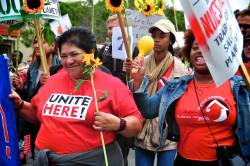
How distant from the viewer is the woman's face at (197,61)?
10.8 feet

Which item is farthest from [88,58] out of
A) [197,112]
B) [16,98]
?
[197,112]

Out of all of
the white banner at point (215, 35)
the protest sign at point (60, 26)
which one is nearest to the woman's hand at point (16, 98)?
the white banner at point (215, 35)

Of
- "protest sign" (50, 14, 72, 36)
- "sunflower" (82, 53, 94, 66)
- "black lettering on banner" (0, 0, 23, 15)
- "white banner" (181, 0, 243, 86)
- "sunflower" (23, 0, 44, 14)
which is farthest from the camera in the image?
"protest sign" (50, 14, 72, 36)

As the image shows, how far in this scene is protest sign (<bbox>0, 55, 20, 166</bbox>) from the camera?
3.40 meters

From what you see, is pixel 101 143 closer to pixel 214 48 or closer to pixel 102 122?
pixel 102 122

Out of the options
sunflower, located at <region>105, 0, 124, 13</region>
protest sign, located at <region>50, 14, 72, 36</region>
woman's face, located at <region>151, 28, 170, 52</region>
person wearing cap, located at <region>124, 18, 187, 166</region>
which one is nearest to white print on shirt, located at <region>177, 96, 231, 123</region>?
sunflower, located at <region>105, 0, 124, 13</region>

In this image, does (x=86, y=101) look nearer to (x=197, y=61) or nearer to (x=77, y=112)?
(x=77, y=112)

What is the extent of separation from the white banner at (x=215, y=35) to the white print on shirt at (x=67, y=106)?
1.11m

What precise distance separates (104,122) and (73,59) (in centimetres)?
54

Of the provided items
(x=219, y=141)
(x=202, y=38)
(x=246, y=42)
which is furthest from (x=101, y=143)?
(x=246, y=42)

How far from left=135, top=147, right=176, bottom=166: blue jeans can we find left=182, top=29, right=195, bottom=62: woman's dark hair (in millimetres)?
1100

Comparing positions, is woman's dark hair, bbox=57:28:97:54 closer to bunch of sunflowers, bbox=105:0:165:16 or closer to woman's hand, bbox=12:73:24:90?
woman's hand, bbox=12:73:24:90

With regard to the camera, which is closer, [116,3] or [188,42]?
[188,42]

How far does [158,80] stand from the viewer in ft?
14.6
